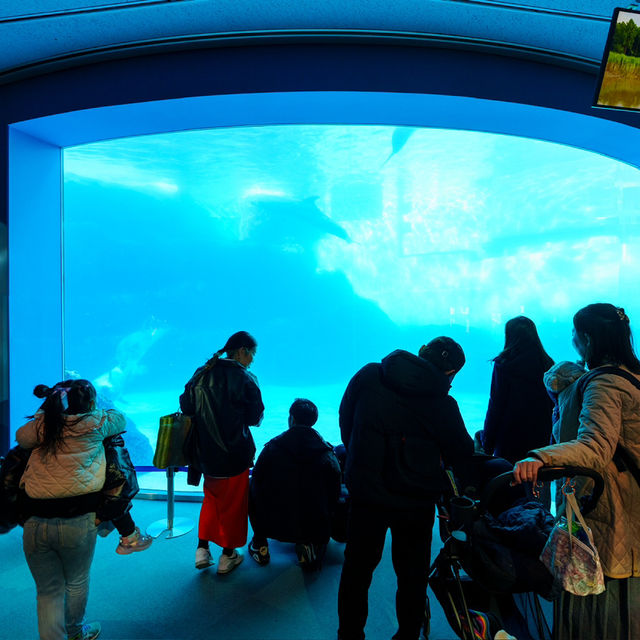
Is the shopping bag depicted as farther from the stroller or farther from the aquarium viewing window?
the stroller

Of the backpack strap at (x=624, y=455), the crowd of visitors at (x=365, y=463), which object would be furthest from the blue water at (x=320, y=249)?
the backpack strap at (x=624, y=455)

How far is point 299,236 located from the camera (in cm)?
3675

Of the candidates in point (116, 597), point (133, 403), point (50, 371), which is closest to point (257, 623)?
point (116, 597)

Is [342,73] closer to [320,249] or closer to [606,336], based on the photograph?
[606,336]

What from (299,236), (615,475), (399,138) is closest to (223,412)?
(615,475)

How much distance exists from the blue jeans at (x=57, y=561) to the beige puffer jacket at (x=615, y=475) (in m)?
2.11

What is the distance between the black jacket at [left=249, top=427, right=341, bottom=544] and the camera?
2.69 m

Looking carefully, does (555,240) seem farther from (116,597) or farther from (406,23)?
(116,597)

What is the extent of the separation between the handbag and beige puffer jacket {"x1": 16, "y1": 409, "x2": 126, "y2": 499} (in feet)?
6.21

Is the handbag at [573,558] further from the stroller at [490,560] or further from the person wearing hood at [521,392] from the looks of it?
the person wearing hood at [521,392]

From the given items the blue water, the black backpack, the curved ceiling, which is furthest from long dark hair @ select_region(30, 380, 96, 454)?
the blue water

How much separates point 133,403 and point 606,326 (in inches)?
1458

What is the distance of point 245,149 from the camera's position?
20031 mm

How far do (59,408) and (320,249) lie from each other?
34.8 metres
